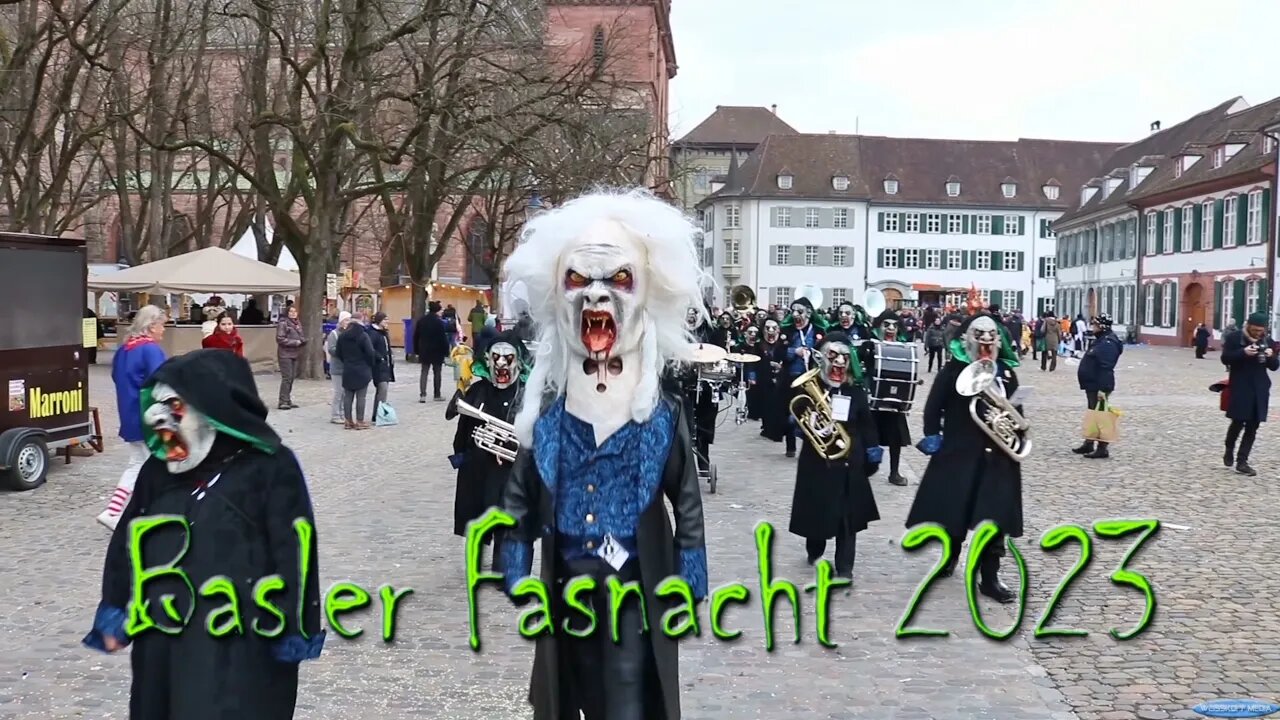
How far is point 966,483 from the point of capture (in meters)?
7.81

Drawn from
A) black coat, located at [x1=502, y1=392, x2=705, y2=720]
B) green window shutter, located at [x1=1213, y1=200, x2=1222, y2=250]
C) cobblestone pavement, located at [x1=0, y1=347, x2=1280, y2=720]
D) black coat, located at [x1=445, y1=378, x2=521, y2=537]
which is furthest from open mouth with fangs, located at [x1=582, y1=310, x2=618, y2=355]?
green window shutter, located at [x1=1213, y1=200, x2=1222, y2=250]

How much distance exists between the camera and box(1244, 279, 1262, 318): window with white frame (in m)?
46.3

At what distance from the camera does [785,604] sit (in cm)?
749

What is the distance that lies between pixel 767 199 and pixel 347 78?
5884 centimetres

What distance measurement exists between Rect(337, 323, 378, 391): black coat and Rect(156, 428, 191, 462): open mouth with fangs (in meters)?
14.1

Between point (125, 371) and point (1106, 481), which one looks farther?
point (1106, 481)

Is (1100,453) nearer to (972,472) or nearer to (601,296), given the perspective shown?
(972,472)

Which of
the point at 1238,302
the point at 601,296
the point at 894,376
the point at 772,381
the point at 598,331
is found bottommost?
the point at 772,381

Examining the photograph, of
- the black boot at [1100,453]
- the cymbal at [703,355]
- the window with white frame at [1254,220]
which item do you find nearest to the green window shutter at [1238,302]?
the window with white frame at [1254,220]

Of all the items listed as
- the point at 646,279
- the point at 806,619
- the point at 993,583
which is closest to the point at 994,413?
the point at 993,583

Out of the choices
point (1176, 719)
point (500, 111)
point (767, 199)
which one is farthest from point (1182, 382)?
point (767, 199)

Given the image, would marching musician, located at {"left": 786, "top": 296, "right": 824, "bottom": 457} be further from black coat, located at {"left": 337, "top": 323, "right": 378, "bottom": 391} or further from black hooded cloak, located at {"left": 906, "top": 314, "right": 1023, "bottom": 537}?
black coat, located at {"left": 337, "top": 323, "right": 378, "bottom": 391}

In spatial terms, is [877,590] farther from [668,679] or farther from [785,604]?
[668,679]

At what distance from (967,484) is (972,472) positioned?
0.27ft
